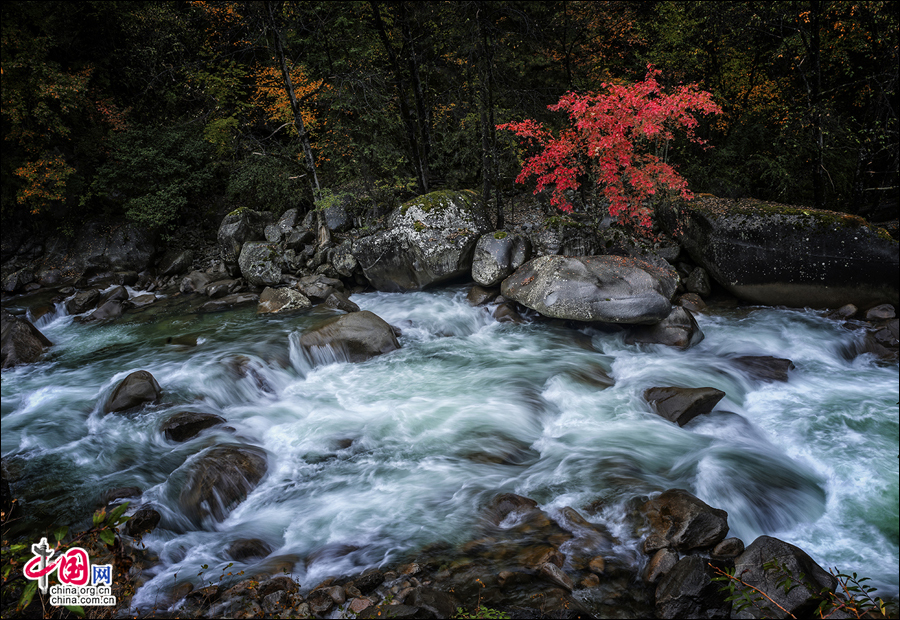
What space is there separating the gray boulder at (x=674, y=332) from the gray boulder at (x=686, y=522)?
14.6 feet

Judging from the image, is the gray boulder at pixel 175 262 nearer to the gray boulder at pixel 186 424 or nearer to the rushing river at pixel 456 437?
the rushing river at pixel 456 437

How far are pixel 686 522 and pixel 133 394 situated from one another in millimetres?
7571

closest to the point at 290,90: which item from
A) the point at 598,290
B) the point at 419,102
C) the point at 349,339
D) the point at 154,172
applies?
the point at 419,102

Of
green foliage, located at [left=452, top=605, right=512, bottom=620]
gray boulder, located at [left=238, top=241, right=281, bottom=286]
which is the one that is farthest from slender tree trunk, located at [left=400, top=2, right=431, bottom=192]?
green foliage, located at [left=452, top=605, right=512, bottom=620]

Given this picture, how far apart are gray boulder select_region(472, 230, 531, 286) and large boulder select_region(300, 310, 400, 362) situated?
2.63 meters

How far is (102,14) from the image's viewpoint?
14.2 m

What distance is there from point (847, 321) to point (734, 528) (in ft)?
20.4

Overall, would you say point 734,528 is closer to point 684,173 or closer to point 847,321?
point 847,321

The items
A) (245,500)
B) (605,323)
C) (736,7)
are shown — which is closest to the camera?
(245,500)

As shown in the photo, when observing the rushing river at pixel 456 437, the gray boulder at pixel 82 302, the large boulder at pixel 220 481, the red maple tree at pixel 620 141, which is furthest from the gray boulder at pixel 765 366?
the gray boulder at pixel 82 302

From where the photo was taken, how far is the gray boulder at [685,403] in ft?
22.2

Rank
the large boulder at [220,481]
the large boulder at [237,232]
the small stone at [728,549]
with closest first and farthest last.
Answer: the small stone at [728,549] → the large boulder at [220,481] → the large boulder at [237,232]

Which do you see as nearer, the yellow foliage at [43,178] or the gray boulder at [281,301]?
the gray boulder at [281,301]

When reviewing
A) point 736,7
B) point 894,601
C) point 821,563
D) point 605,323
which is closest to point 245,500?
point 821,563
